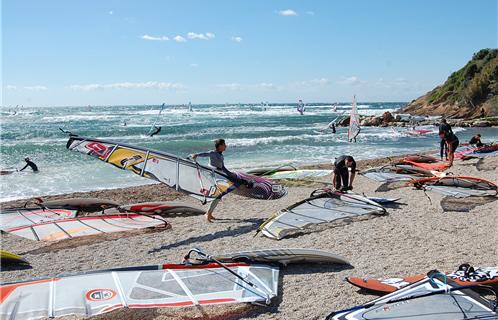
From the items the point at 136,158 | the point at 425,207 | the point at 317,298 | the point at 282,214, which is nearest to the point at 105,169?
the point at 136,158

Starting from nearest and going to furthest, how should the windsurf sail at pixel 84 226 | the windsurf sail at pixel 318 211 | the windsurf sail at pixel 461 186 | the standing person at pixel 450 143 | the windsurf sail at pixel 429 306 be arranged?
the windsurf sail at pixel 429 306 → the windsurf sail at pixel 318 211 → the windsurf sail at pixel 84 226 → the windsurf sail at pixel 461 186 → the standing person at pixel 450 143

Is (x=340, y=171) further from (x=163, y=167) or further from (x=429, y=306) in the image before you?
(x=429, y=306)

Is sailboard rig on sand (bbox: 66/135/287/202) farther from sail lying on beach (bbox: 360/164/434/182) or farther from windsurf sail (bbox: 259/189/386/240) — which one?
sail lying on beach (bbox: 360/164/434/182)

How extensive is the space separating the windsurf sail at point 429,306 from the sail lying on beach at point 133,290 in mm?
1151

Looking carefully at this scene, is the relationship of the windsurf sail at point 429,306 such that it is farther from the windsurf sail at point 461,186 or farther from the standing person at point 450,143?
the standing person at point 450,143

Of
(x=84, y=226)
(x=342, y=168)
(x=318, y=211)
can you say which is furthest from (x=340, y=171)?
(x=84, y=226)

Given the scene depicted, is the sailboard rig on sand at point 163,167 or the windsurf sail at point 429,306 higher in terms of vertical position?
the sailboard rig on sand at point 163,167

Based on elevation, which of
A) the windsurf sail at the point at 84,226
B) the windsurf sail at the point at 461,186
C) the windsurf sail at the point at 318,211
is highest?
the windsurf sail at the point at 461,186

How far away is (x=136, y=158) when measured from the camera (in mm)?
7879

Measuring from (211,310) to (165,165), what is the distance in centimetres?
390

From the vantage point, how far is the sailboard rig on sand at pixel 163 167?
7.79 meters

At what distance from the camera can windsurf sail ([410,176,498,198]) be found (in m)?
9.46

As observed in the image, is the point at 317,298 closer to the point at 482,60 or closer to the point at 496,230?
the point at 496,230

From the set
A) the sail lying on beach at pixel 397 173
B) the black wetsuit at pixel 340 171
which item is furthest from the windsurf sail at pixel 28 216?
the sail lying on beach at pixel 397 173
